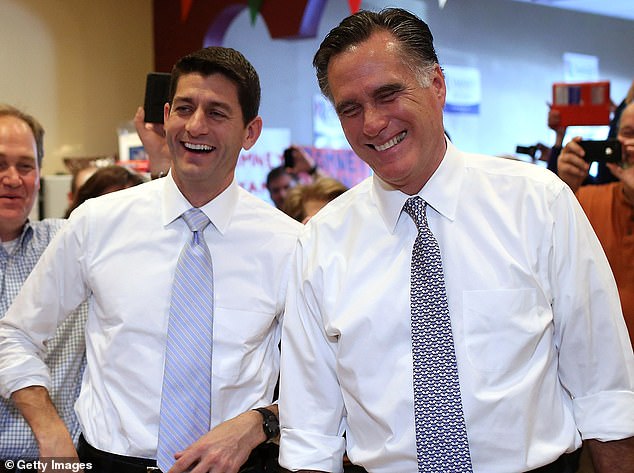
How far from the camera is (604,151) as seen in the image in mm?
2512

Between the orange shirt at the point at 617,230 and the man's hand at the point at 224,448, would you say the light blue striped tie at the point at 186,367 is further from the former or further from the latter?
the orange shirt at the point at 617,230

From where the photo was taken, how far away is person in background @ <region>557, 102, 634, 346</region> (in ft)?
8.01

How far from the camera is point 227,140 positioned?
1958mm

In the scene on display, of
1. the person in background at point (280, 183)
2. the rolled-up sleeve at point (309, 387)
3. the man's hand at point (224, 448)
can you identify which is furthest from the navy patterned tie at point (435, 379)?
the person in background at point (280, 183)

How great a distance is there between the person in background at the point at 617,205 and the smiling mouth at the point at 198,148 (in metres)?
1.19

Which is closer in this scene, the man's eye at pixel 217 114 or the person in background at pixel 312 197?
the man's eye at pixel 217 114

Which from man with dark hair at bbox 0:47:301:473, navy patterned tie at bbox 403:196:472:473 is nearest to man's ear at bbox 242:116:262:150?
man with dark hair at bbox 0:47:301:473

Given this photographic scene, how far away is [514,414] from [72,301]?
1076mm

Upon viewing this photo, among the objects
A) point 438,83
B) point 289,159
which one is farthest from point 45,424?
point 289,159

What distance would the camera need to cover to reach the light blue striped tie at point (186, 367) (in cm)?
183

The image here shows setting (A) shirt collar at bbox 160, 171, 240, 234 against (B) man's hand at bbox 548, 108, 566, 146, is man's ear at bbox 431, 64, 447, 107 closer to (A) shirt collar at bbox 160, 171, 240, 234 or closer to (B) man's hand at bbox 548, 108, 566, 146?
(A) shirt collar at bbox 160, 171, 240, 234

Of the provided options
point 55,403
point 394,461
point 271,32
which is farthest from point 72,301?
point 271,32

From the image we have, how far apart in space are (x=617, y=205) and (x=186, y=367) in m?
1.45

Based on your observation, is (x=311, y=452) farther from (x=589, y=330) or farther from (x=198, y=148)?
(x=198, y=148)
